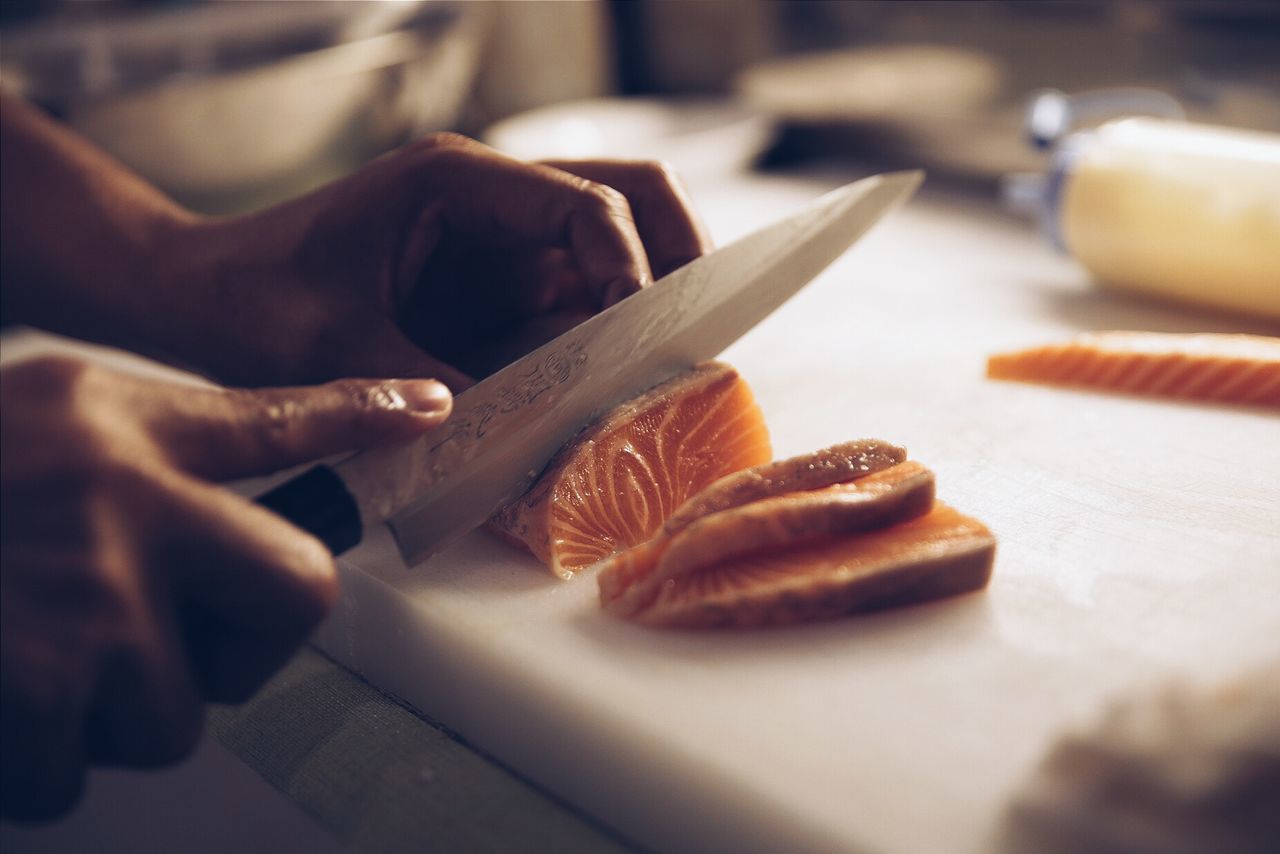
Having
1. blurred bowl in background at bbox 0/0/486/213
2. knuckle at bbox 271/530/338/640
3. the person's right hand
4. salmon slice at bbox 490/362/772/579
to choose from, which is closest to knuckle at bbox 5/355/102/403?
the person's right hand

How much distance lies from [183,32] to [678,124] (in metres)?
1.44

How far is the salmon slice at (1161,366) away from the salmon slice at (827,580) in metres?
0.64

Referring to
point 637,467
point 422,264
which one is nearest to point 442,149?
point 422,264

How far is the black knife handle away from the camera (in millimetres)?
1314

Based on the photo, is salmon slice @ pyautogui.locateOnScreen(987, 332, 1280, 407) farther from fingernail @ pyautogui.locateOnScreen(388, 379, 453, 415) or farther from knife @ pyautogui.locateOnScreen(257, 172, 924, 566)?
fingernail @ pyautogui.locateOnScreen(388, 379, 453, 415)

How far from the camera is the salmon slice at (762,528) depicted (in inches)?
51.4

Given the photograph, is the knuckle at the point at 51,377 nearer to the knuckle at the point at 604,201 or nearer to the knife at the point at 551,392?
the knife at the point at 551,392

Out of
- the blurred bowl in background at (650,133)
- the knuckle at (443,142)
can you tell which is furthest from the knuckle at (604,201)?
the blurred bowl in background at (650,133)

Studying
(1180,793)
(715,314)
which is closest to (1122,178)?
(715,314)

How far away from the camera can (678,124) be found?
3416 millimetres

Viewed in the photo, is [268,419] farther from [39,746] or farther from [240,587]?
[39,746]

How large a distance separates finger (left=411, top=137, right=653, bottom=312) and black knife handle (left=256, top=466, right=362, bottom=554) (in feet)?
1.67

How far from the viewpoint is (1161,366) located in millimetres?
1817

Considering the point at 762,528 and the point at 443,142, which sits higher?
the point at 443,142
